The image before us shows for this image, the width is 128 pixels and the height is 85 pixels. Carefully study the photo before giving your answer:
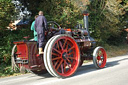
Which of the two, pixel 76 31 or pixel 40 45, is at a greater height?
pixel 76 31

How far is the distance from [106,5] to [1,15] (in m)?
10.2

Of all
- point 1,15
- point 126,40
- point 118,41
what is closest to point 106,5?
point 118,41

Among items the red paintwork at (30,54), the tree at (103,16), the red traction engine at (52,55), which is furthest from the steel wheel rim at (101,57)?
the tree at (103,16)

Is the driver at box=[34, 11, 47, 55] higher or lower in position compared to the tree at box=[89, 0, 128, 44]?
lower

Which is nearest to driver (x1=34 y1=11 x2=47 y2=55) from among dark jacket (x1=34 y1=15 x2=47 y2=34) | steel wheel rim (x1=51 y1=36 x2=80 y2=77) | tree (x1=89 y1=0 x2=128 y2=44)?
dark jacket (x1=34 y1=15 x2=47 y2=34)

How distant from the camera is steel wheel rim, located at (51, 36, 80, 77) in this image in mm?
5802

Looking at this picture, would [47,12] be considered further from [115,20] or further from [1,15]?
[115,20]

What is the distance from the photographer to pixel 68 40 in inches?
244

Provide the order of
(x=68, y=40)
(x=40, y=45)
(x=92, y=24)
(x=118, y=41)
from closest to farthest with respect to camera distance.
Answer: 1. (x=40, y=45)
2. (x=68, y=40)
3. (x=92, y=24)
4. (x=118, y=41)

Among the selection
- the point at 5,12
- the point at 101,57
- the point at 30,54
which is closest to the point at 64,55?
the point at 30,54

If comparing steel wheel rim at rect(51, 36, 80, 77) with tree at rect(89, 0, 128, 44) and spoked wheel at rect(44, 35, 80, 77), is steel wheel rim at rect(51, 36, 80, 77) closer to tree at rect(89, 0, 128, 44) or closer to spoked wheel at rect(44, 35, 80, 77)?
spoked wheel at rect(44, 35, 80, 77)

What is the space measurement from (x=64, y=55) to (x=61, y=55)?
0.11m

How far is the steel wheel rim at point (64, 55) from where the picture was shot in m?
5.80

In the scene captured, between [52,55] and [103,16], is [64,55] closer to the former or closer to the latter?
[52,55]
